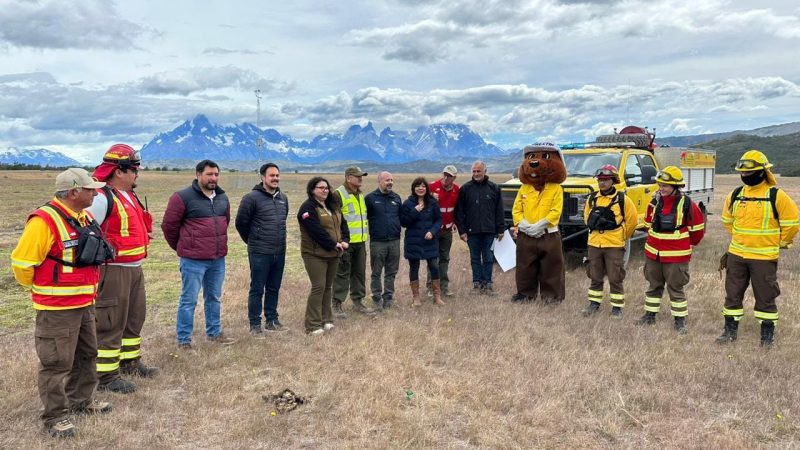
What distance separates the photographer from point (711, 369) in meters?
5.28

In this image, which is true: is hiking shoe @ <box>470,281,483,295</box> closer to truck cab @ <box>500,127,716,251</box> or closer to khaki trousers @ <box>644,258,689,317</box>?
truck cab @ <box>500,127,716,251</box>

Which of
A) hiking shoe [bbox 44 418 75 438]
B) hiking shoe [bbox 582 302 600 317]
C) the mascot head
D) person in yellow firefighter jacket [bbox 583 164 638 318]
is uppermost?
the mascot head

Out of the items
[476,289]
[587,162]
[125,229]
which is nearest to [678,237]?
[476,289]

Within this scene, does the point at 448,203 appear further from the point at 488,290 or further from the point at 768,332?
the point at 768,332

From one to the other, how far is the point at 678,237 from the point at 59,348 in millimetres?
6570

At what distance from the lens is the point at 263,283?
6.51 metres

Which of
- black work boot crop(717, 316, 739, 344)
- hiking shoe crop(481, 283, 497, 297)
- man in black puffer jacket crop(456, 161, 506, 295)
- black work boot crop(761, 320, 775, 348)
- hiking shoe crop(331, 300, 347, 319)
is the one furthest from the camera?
hiking shoe crop(481, 283, 497, 297)

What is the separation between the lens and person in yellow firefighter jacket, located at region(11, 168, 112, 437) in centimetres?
376

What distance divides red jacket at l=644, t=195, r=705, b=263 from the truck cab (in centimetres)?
128

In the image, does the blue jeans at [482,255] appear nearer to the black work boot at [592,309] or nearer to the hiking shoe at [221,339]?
the black work boot at [592,309]

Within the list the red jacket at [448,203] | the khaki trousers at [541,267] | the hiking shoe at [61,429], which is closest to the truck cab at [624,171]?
the khaki trousers at [541,267]

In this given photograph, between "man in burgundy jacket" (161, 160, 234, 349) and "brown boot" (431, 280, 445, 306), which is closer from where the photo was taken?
"man in burgundy jacket" (161, 160, 234, 349)

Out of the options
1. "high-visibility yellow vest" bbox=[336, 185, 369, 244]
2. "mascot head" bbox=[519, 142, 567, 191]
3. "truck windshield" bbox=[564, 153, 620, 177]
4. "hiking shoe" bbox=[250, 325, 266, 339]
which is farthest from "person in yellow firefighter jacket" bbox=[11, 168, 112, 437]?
"truck windshield" bbox=[564, 153, 620, 177]

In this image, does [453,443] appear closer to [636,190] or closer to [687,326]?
[687,326]
